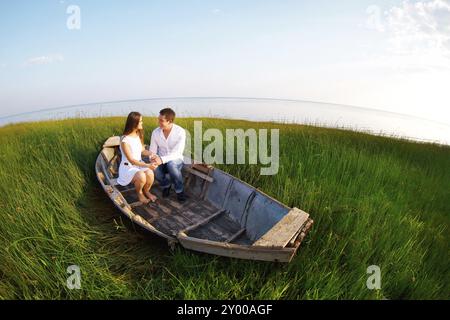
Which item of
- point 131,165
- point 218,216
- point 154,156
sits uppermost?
point 154,156

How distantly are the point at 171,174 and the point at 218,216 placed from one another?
1.31 m

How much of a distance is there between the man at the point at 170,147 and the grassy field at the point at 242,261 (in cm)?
130

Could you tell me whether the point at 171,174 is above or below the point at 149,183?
above

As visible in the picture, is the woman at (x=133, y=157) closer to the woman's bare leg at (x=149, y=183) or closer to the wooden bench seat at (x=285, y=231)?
the woman's bare leg at (x=149, y=183)

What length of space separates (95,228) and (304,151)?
5050mm

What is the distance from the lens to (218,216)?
5.13 m

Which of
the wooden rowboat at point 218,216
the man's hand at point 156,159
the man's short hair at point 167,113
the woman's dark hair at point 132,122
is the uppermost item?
the man's short hair at point 167,113

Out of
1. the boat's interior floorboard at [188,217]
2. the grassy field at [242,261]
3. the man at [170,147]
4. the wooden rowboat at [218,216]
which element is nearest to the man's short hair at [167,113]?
the man at [170,147]
